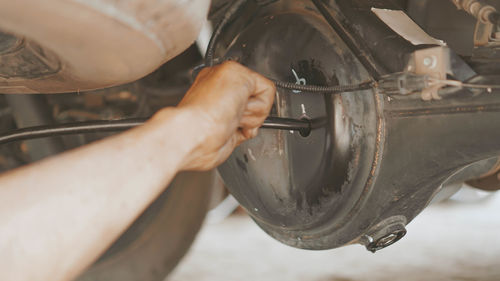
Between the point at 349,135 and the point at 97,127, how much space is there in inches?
12.9

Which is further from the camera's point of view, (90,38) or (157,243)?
(157,243)

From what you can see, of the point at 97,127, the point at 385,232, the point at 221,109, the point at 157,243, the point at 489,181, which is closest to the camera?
the point at 221,109

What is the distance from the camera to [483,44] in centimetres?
65

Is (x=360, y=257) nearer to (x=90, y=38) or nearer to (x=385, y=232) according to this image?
(x=385, y=232)

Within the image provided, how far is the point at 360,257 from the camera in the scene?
1.47 metres

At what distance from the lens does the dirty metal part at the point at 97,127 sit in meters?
0.62

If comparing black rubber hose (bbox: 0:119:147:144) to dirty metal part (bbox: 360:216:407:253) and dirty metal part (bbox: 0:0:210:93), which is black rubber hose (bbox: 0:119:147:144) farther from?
dirty metal part (bbox: 360:216:407:253)

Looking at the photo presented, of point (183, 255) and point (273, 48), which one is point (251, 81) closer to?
point (273, 48)

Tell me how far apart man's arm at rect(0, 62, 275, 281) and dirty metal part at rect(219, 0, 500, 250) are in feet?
0.76

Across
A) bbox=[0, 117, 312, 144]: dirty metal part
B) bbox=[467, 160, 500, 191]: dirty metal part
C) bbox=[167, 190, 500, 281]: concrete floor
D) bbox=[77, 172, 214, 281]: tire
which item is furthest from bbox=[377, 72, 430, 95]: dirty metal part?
bbox=[167, 190, 500, 281]: concrete floor

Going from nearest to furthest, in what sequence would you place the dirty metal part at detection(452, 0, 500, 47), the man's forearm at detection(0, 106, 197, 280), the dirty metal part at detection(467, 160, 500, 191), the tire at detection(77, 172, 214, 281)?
1. the man's forearm at detection(0, 106, 197, 280)
2. the dirty metal part at detection(452, 0, 500, 47)
3. the dirty metal part at detection(467, 160, 500, 191)
4. the tire at detection(77, 172, 214, 281)

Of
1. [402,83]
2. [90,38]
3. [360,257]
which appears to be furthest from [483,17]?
[360,257]

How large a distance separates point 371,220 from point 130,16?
0.44 m

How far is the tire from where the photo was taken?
116 centimetres
